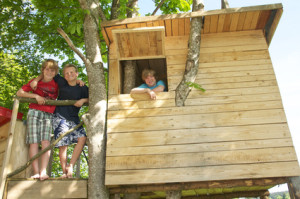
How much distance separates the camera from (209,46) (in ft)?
15.7

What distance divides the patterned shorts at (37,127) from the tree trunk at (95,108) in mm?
643

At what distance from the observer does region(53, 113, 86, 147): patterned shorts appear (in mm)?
4199

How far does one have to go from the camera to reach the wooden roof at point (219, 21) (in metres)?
4.44

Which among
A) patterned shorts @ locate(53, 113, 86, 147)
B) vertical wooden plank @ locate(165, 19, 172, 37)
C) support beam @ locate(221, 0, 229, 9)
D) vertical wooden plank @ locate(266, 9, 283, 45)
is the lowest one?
patterned shorts @ locate(53, 113, 86, 147)

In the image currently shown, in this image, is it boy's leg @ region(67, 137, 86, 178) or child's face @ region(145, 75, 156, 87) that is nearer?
boy's leg @ region(67, 137, 86, 178)

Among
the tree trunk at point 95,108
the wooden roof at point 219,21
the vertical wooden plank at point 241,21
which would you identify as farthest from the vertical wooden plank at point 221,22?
the tree trunk at point 95,108

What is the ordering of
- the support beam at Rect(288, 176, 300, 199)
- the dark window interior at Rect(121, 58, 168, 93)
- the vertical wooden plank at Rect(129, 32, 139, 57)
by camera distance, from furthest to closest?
the dark window interior at Rect(121, 58, 168, 93), the vertical wooden plank at Rect(129, 32, 139, 57), the support beam at Rect(288, 176, 300, 199)

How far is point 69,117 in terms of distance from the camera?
14.3 feet

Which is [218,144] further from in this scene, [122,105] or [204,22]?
[204,22]

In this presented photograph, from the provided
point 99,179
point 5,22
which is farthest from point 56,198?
point 5,22

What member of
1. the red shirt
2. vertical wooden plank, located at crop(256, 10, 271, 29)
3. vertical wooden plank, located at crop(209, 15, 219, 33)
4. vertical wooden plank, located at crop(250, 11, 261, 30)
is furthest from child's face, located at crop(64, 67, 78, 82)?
vertical wooden plank, located at crop(256, 10, 271, 29)

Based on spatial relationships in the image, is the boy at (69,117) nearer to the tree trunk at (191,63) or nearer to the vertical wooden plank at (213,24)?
the tree trunk at (191,63)

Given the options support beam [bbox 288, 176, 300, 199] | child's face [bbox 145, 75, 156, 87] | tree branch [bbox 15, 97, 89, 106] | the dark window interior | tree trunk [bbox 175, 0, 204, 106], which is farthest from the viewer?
the dark window interior

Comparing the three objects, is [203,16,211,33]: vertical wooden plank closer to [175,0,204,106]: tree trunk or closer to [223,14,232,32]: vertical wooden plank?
[175,0,204,106]: tree trunk
